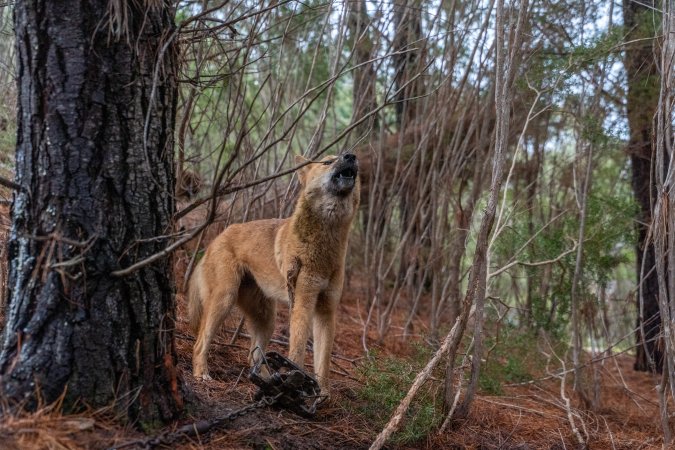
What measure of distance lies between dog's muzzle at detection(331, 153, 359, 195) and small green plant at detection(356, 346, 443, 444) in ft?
4.48

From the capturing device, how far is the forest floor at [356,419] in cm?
307

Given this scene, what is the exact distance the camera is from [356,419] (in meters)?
4.66

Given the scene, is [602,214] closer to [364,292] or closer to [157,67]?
[364,292]

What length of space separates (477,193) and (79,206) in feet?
15.5

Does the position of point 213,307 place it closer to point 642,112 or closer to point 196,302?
point 196,302

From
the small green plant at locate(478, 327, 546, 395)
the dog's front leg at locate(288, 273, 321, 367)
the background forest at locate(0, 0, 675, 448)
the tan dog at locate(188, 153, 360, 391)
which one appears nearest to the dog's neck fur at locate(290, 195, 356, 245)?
the tan dog at locate(188, 153, 360, 391)

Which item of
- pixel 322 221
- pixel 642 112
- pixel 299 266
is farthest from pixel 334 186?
pixel 642 112

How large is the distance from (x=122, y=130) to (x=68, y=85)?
311mm

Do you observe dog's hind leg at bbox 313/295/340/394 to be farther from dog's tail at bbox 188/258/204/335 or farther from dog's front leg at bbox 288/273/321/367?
dog's tail at bbox 188/258/204/335

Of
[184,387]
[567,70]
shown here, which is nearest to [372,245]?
[567,70]

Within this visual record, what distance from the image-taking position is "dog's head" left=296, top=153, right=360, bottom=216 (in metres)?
5.39

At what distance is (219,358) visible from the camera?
19.4 ft

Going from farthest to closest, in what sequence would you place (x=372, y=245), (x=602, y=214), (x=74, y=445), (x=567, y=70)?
(x=372, y=245)
(x=602, y=214)
(x=567, y=70)
(x=74, y=445)

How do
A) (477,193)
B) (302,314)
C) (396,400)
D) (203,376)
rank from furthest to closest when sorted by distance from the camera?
1. (477,193)
2. (302,314)
3. (203,376)
4. (396,400)
